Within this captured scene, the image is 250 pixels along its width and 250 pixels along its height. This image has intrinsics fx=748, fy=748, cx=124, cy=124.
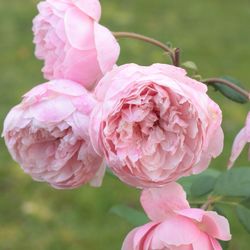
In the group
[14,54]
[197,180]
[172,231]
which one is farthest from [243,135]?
[14,54]

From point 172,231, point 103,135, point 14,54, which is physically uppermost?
point 103,135

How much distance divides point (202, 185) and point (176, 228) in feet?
1.36

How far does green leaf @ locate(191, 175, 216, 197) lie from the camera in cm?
136

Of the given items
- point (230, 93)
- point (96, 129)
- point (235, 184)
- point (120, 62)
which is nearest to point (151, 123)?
point (96, 129)

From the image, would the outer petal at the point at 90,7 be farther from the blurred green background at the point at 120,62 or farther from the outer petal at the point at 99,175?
the blurred green background at the point at 120,62

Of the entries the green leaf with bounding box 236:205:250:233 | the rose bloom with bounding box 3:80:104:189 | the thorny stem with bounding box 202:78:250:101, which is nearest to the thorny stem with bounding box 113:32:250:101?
the thorny stem with bounding box 202:78:250:101

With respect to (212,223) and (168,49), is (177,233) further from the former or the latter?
(168,49)

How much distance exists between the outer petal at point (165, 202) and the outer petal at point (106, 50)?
0.61ft

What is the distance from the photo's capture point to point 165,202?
1.00 metres

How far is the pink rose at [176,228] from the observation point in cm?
97

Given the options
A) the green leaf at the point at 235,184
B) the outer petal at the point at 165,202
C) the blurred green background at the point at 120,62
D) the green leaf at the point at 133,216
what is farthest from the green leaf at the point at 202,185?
the blurred green background at the point at 120,62

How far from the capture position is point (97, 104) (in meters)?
0.96

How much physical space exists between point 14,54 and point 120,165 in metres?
3.47

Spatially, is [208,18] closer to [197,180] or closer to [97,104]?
[197,180]
